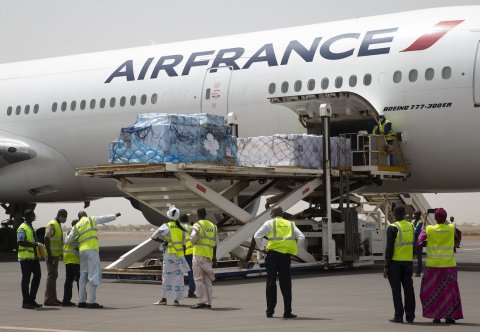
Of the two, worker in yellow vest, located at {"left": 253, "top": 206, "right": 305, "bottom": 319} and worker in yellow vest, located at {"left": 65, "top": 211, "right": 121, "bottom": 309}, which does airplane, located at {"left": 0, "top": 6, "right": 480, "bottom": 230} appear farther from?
worker in yellow vest, located at {"left": 253, "top": 206, "right": 305, "bottom": 319}

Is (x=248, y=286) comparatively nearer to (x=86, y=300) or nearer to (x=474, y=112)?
(x=86, y=300)

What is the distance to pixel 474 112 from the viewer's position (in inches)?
822

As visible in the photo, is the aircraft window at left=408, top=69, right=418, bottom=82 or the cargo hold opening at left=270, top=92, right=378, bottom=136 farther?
the cargo hold opening at left=270, top=92, right=378, bottom=136

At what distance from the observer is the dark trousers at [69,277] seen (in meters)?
15.3

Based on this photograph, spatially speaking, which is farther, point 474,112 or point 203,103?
point 203,103

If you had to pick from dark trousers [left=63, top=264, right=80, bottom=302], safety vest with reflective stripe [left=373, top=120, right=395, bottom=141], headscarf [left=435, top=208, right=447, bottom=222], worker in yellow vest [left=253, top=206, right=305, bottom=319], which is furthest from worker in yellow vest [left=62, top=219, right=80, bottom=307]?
safety vest with reflective stripe [left=373, top=120, right=395, bottom=141]

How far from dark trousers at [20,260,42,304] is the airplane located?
878 cm

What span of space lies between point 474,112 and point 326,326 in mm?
10269

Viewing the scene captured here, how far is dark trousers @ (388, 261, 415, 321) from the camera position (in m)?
12.4

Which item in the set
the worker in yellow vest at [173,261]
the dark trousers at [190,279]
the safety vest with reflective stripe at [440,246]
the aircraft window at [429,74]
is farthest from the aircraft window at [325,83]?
the safety vest with reflective stripe at [440,246]

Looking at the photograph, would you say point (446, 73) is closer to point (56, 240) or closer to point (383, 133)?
point (383, 133)

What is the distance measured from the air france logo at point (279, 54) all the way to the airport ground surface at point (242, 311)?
556cm

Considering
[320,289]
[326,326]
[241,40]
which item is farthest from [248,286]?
[241,40]

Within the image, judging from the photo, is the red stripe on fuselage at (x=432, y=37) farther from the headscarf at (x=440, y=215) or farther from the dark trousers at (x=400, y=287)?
the dark trousers at (x=400, y=287)
